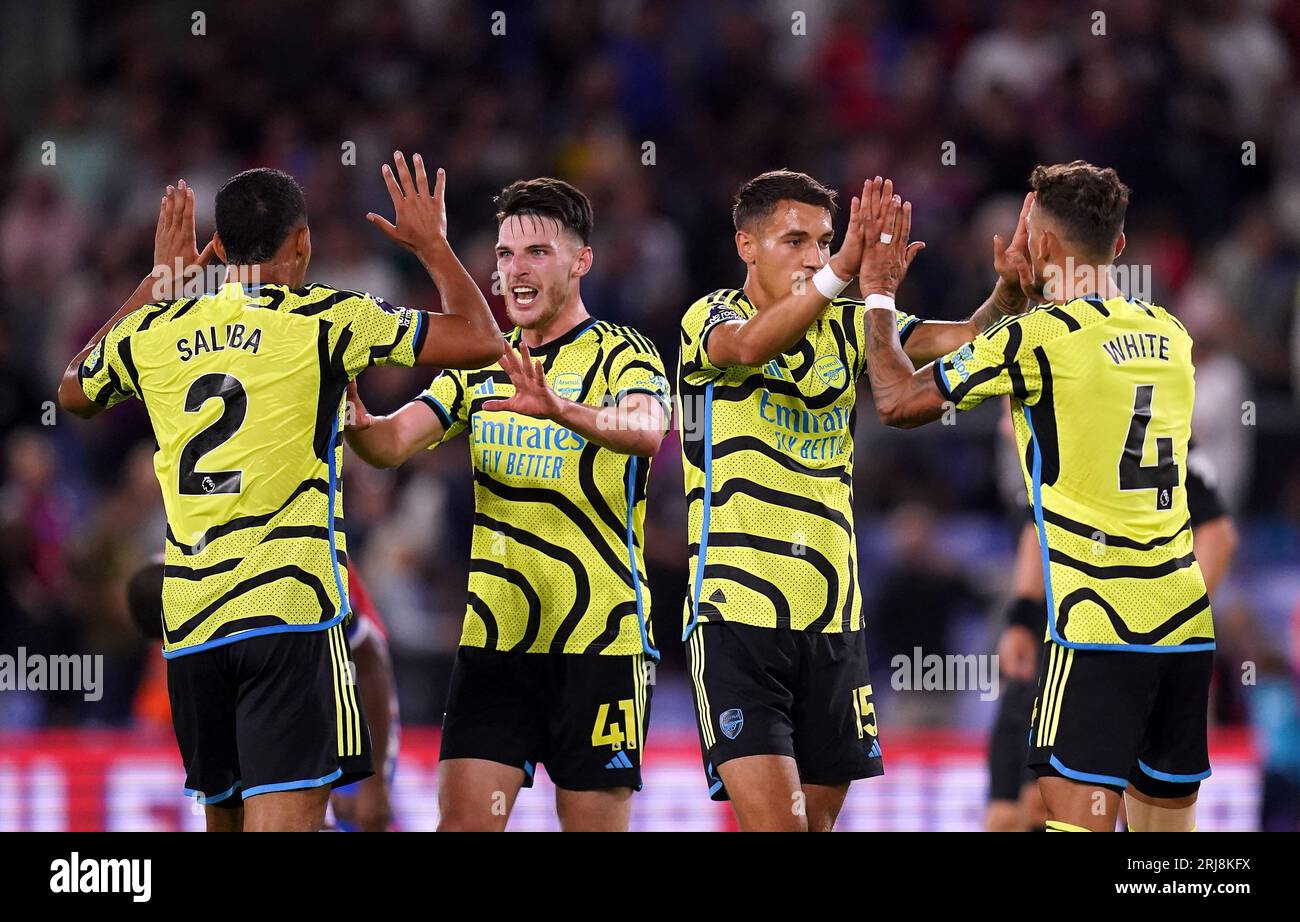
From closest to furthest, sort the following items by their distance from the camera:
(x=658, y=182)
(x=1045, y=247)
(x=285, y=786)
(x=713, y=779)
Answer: (x=285, y=786)
(x=1045, y=247)
(x=713, y=779)
(x=658, y=182)

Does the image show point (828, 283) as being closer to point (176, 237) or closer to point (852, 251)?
point (852, 251)

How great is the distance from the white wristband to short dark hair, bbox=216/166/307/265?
5.18 ft

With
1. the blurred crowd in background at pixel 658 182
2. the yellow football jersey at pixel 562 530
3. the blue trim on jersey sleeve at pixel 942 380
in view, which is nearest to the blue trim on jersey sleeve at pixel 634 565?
the yellow football jersey at pixel 562 530

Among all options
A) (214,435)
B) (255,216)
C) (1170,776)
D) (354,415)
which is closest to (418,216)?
(255,216)

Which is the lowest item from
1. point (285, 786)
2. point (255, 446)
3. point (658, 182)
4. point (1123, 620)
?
point (285, 786)

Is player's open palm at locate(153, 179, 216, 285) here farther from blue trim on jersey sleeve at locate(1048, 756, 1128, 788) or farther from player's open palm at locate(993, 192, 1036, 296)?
blue trim on jersey sleeve at locate(1048, 756, 1128, 788)

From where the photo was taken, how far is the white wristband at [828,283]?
5629mm

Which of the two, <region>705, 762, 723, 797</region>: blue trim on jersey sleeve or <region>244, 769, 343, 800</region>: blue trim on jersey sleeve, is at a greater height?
<region>244, 769, 343, 800</region>: blue trim on jersey sleeve

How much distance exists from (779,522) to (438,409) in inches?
48.4

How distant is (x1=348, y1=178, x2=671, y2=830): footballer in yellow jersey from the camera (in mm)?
5980

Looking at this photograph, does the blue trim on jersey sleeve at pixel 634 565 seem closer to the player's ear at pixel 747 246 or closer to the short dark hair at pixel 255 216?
the player's ear at pixel 747 246

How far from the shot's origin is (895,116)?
1335 cm

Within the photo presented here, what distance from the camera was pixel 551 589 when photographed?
6.03m

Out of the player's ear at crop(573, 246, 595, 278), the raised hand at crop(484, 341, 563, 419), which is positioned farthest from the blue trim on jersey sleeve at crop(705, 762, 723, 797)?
the player's ear at crop(573, 246, 595, 278)
